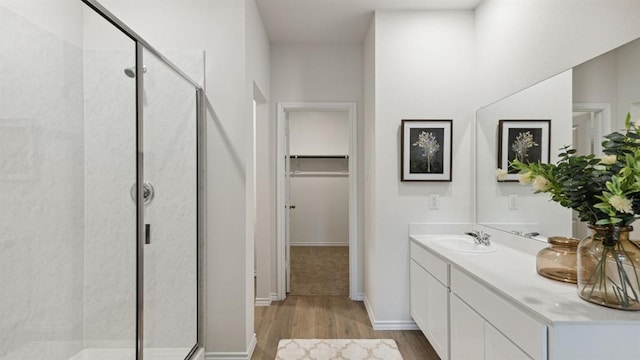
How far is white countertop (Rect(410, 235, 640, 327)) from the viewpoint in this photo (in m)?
1.15

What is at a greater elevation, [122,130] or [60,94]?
[60,94]

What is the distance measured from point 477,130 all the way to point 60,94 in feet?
9.74

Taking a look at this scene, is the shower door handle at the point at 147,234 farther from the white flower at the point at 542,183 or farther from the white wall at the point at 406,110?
the white flower at the point at 542,183

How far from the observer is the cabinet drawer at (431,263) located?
2.04 metres

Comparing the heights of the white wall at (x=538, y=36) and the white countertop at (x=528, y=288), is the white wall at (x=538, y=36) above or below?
above

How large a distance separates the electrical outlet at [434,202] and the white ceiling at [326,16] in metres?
1.62

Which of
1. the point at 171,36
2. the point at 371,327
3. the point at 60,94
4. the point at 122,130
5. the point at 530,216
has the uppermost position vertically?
the point at 171,36

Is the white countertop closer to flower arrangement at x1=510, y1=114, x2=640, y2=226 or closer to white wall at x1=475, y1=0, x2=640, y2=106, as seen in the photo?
flower arrangement at x1=510, y1=114, x2=640, y2=226

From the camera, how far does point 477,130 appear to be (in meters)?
2.68

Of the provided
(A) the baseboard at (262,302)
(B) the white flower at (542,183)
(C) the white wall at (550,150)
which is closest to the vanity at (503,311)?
(C) the white wall at (550,150)

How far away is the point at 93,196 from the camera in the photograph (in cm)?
192

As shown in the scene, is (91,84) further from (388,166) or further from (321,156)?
(321,156)

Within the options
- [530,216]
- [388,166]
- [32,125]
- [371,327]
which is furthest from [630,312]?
[32,125]

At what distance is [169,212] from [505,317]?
6.41 ft
